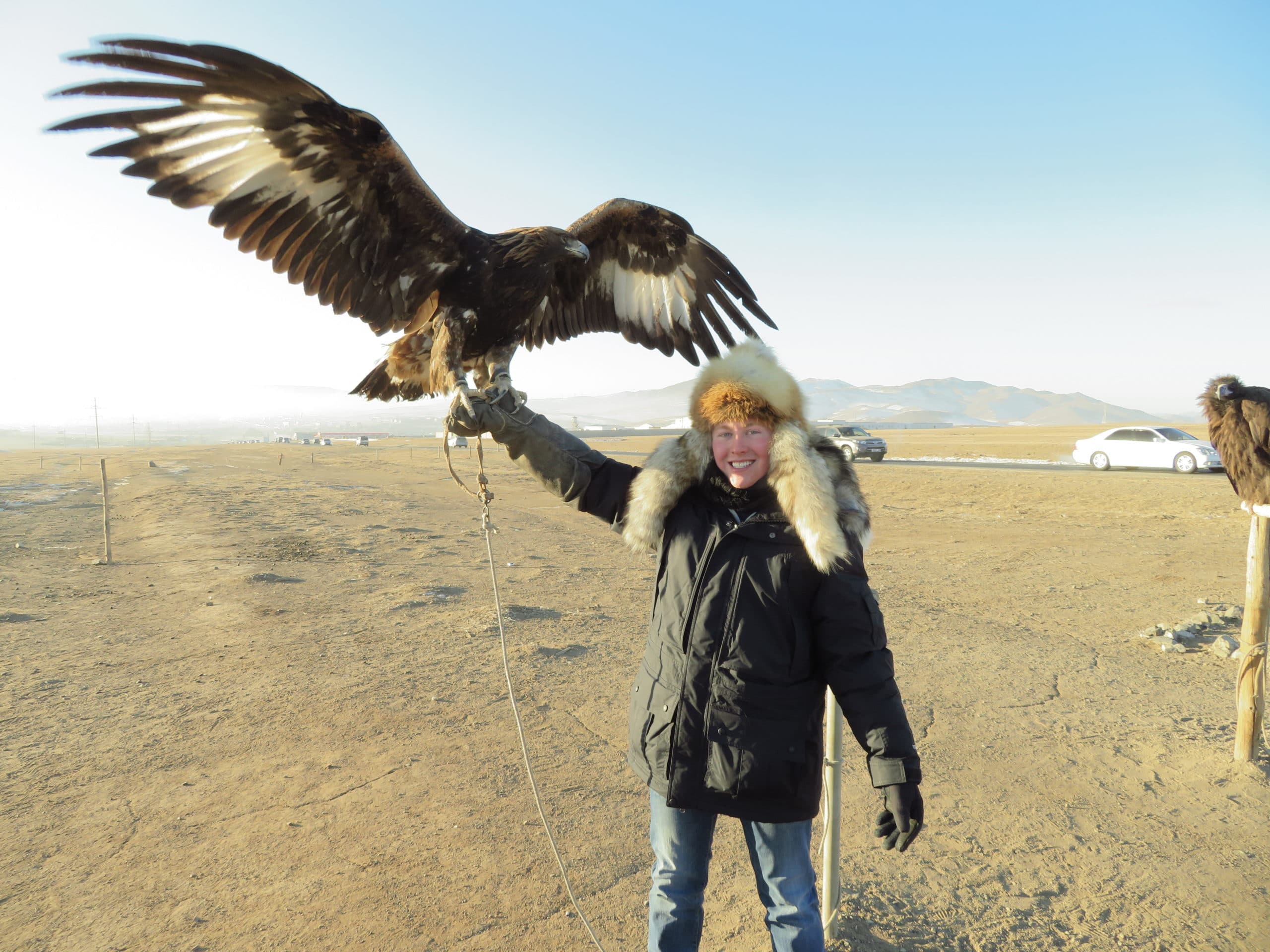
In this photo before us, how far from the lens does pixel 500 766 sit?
145 inches

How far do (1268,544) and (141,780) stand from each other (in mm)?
5866

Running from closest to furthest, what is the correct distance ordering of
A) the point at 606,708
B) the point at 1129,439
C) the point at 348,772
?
1. the point at 348,772
2. the point at 606,708
3. the point at 1129,439

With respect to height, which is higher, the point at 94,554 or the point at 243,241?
the point at 243,241

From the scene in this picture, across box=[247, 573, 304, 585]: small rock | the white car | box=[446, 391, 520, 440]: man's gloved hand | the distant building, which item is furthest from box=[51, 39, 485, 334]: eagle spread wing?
the distant building

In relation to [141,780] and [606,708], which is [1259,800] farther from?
[141,780]

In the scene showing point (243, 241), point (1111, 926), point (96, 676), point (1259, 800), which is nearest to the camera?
point (1111, 926)

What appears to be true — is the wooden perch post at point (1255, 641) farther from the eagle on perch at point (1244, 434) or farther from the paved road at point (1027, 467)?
the paved road at point (1027, 467)

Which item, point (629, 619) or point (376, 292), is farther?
point (629, 619)

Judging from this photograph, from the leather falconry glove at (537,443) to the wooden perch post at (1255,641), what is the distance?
3575 millimetres

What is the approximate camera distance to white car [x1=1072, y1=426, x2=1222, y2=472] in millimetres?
18031

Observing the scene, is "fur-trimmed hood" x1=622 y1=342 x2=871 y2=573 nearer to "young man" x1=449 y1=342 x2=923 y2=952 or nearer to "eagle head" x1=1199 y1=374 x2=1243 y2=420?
"young man" x1=449 y1=342 x2=923 y2=952

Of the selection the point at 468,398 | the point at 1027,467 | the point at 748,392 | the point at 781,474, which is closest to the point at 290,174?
the point at 468,398

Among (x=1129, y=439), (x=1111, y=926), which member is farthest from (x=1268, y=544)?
(x=1129, y=439)

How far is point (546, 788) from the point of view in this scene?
345cm
